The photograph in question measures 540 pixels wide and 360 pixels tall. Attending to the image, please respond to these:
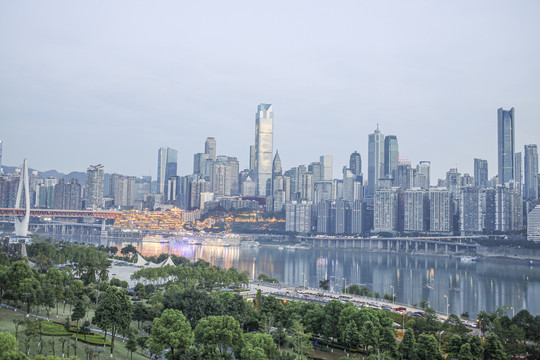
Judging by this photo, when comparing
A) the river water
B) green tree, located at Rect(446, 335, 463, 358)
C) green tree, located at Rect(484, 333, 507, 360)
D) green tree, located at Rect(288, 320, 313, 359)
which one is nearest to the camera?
green tree, located at Rect(484, 333, 507, 360)

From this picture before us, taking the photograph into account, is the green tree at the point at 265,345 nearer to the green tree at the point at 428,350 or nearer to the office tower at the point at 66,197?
the green tree at the point at 428,350

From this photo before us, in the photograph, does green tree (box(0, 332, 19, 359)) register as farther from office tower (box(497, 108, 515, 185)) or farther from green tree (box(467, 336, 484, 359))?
office tower (box(497, 108, 515, 185))

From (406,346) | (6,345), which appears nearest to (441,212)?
(406,346)

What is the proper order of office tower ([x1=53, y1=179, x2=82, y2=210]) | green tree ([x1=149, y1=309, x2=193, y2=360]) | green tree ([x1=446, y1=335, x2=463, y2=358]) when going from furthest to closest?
office tower ([x1=53, y1=179, x2=82, y2=210])
green tree ([x1=446, y1=335, x2=463, y2=358])
green tree ([x1=149, y1=309, x2=193, y2=360])

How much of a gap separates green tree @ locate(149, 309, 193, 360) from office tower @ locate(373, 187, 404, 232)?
9729cm

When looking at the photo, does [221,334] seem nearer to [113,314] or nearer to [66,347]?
[113,314]

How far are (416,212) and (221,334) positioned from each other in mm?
95253

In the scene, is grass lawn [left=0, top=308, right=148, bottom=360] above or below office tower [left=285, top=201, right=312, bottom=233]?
below

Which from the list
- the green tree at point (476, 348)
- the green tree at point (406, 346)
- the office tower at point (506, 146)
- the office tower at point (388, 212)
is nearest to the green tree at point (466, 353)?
the green tree at point (476, 348)

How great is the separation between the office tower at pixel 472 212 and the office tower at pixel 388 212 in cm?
1592

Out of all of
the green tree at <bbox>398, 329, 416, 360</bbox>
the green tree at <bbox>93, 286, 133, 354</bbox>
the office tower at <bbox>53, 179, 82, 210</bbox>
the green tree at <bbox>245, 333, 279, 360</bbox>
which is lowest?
the green tree at <bbox>398, 329, 416, 360</bbox>

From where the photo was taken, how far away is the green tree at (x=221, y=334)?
55.2 feet

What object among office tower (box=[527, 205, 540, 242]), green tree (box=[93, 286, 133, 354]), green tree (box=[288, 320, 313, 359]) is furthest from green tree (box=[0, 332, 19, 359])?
office tower (box=[527, 205, 540, 242])

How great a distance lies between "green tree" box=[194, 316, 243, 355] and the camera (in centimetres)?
1683
